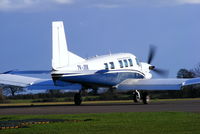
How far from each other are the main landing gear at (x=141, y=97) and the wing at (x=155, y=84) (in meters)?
0.59

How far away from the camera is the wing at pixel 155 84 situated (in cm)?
4509

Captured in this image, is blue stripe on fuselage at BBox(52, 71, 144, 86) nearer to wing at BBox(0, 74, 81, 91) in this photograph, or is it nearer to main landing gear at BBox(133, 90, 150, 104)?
main landing gear at BBox(133, 90, 150, 104)

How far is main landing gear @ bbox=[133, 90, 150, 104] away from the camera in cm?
4738

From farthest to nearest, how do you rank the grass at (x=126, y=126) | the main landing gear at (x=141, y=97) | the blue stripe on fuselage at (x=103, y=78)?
1. the main landing gear at (x=141, y=97)
2. the blue stripe on fuselage at (x=103, y=78)
3. the grass at (x=126, y=126)

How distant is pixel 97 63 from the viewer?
1752 inches

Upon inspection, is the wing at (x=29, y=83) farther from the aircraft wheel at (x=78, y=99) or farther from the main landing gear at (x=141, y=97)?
the main landing gear at (x=141, y=97)

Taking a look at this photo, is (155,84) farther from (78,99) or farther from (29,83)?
(29,83)

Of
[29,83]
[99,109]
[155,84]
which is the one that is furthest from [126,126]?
[29,83]

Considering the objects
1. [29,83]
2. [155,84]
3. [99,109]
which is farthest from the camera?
[29,83]

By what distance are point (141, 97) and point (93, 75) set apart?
5720 mm

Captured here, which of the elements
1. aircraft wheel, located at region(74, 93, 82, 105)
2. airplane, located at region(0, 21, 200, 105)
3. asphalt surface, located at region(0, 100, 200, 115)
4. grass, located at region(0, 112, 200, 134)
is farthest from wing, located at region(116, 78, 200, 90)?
grass, located at region(0, 112, 200, 134)

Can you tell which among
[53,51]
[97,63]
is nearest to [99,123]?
[53,51]

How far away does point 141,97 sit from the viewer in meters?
48.0

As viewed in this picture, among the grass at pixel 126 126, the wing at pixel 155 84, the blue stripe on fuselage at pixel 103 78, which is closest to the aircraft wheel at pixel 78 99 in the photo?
the blue stripe on fuselage at pixel 103 78
